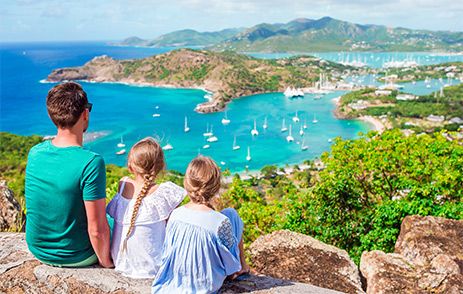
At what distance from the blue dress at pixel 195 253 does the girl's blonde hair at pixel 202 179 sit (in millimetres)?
122

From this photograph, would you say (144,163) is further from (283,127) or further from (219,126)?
(219,126)

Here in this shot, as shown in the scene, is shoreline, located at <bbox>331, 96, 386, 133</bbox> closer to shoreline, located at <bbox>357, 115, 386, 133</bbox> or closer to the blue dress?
shoreline, located at <bbox>357, 115, 386, 133</bbox>

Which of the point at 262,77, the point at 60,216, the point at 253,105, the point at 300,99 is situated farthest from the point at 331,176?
the point at 262,77

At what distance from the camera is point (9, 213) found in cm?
482

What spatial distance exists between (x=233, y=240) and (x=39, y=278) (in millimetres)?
1429

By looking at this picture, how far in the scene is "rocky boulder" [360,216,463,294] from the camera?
3.71 metres

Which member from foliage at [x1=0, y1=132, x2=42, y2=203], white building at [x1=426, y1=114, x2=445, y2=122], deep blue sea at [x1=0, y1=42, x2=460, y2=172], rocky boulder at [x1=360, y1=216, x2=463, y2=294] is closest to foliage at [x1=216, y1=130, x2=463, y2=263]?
rocky boulder at [x1=360, y1=216, x2=463, y2=294]

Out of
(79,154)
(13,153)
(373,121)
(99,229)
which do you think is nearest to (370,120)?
(373,121)

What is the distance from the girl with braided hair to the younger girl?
25 cm

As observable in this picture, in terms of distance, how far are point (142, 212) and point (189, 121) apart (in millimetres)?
61447

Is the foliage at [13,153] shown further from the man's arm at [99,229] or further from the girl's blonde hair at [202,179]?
the girl's blonde hair at [202,179]

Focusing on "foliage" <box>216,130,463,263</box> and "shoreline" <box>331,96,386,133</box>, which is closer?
"foliage" <box>216,130,463,263</box>

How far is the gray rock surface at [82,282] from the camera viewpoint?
8.71ft

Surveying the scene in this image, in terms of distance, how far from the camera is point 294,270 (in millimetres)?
4141
